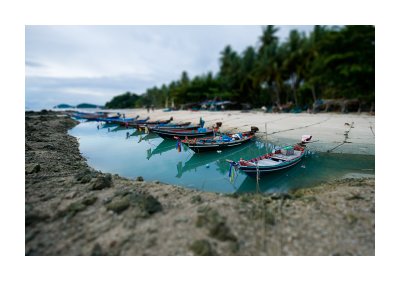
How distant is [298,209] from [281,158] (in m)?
5.58

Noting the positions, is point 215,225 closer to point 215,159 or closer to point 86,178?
point 86,178

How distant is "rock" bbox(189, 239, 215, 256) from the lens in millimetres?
4977

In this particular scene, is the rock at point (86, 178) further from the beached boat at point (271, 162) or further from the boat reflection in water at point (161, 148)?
the boat reflection in water at point (161, 148)

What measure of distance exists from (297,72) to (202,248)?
4729 cm

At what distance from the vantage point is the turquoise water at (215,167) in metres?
11.0

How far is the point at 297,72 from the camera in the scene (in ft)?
142

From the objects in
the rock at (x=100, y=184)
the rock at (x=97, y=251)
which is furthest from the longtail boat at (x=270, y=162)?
the rock at (x=97, y=251)

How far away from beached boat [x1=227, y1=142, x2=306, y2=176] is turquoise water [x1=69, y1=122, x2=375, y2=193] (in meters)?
0.63

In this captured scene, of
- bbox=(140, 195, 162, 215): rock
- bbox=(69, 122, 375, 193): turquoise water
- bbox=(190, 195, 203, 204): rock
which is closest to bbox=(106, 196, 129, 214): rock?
bbox=(140, 195, 162, 215): rock

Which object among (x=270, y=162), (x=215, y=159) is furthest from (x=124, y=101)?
(x=270, y=162)

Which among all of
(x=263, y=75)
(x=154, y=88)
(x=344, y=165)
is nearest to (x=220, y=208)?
(x=344, y=165)

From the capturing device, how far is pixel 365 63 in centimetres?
2850

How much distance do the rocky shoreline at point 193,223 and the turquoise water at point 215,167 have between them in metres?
2.64

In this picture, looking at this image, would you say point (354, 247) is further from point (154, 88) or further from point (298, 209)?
point (154, 88)
